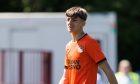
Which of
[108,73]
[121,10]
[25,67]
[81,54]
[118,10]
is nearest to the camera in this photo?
[108,73]

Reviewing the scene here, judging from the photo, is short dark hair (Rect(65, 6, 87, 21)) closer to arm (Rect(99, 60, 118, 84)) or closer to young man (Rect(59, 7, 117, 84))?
young man (Rect(59, 7, 117, 84))

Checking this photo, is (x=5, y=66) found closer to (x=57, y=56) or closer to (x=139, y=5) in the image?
(x=57, y=56)

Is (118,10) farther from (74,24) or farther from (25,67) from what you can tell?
(74,24)

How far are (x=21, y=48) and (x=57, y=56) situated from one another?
0.77 metres

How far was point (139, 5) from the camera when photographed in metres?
23.5

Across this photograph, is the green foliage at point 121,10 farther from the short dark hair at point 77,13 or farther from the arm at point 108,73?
the arm at point 108,73

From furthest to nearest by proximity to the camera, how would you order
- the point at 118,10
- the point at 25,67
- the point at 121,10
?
1. the point at 121,10
2. the point at 118,10
3. the point at 25,67

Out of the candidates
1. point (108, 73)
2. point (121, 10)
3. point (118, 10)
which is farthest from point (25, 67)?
point (108, 73)

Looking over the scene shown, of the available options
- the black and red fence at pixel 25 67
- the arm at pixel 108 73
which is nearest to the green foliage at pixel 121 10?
the black and red fence at pixel 25 67

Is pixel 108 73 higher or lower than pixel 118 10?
lower

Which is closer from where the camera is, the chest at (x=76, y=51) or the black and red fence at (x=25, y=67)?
the chest at (x=76, y=51)

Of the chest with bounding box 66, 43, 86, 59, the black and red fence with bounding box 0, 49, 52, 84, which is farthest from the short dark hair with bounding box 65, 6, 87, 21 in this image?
the black and red fence with bounding box 0, 49, 52, 84

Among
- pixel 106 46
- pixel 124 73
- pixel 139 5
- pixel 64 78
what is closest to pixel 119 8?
pixel 139 5

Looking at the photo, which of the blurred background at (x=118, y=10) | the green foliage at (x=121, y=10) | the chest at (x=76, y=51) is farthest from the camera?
the green foliage at (x=121, y=10)
